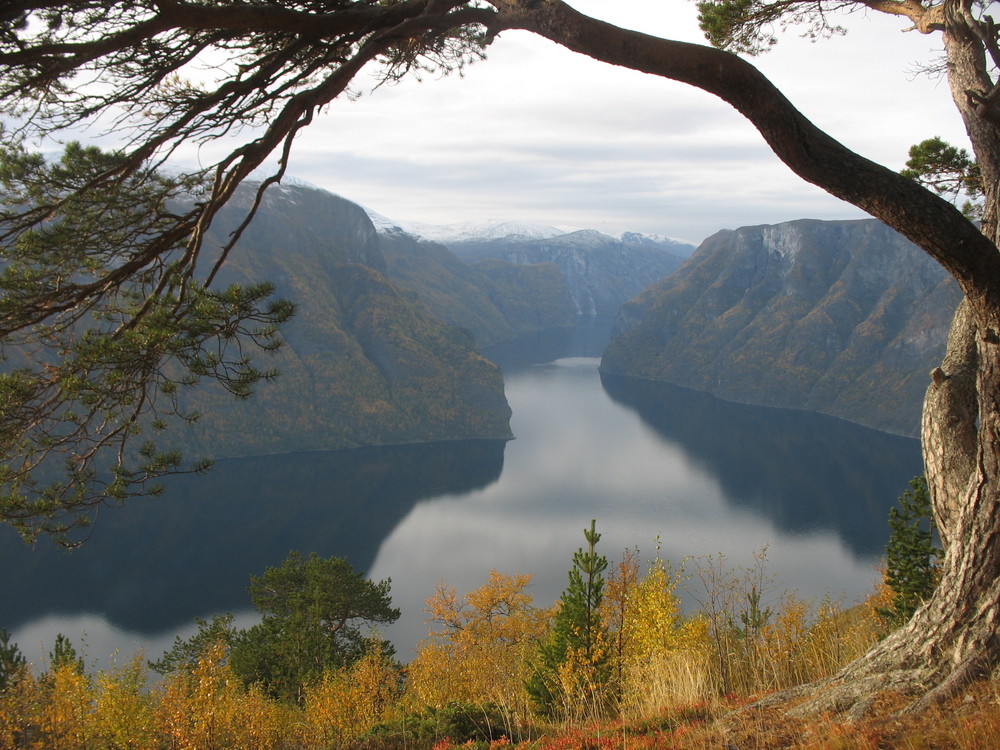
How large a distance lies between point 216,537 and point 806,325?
391ft

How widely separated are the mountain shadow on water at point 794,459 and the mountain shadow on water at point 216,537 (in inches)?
878

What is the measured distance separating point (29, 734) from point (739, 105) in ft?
46.3

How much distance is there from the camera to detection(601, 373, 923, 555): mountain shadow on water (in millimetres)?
49656

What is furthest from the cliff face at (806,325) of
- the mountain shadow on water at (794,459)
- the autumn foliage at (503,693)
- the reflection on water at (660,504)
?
the autumn foliage at (503,693)

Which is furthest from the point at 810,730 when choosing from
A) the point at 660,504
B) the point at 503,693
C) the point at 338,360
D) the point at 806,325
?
the point at 806,325

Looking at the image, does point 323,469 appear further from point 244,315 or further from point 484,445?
point 244,315

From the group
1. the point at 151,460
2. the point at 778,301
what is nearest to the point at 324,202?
the point at 778,301

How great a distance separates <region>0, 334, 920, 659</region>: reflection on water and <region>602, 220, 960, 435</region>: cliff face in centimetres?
3190

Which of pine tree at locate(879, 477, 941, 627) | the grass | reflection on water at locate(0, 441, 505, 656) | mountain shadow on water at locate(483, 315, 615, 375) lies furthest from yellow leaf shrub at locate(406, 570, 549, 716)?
mountain shadow on water at locate(483, 315, 615, 375)

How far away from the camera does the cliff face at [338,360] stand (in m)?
84.6

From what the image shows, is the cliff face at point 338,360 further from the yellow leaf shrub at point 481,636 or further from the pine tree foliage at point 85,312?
the pine tree foliage at point 85,312

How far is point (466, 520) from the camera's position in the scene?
4828cm

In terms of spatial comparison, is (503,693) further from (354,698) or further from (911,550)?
(911,550)

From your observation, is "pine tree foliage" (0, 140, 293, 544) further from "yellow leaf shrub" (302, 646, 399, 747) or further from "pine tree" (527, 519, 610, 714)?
"yellow leaf shrub" (302, 646, 399, 747)
